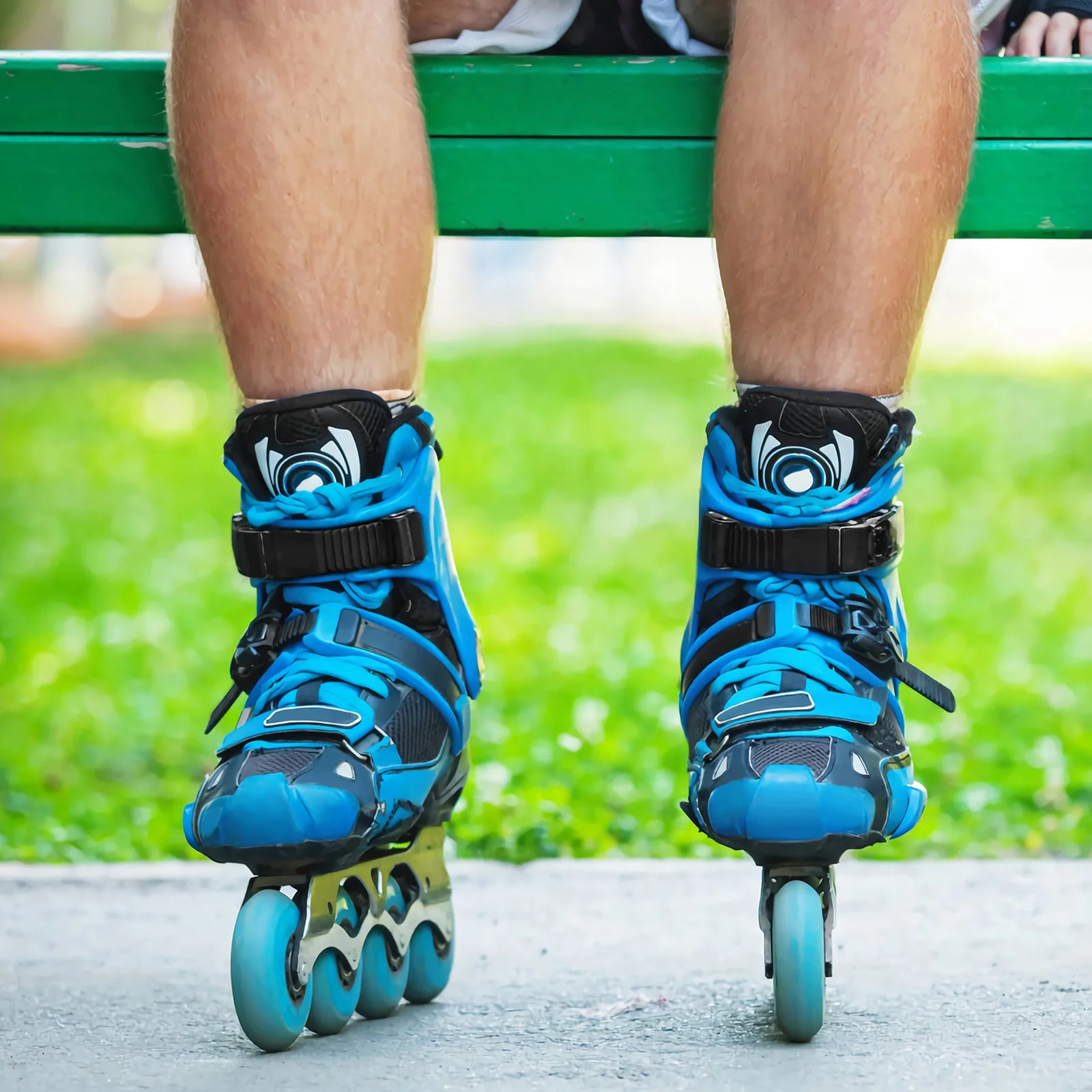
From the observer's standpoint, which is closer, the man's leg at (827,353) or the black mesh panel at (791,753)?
the black mesh panel at (791,753)

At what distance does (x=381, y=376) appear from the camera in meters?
1.28

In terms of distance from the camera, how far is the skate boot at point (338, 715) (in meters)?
1.08

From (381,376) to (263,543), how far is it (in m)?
0.18

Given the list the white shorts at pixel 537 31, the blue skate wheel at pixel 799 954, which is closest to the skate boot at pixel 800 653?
the blue skate wheel at pixel 799 954

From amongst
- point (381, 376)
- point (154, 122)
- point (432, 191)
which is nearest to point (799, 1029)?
point (381, 376)

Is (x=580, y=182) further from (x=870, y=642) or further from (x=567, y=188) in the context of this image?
(x=870, y=642)

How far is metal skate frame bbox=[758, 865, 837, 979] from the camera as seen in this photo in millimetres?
1107

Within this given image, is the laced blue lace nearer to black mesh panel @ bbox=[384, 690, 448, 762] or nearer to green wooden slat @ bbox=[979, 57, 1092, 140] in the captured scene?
black mesh panel @ bbox=[384, 690, 448, 762]

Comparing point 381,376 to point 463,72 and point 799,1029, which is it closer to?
point 463,72

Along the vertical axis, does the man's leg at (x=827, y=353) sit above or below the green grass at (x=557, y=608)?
above

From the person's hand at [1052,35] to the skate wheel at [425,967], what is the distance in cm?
107

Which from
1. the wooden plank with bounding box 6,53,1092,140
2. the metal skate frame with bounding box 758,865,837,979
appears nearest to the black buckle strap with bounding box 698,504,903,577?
the metal skate frame with bounding box 758,865,837,979

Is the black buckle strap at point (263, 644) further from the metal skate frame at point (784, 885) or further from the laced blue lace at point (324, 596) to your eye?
the metal skate frame at point (784, 885)

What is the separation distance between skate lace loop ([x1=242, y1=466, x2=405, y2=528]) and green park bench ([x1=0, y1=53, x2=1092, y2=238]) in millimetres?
391
